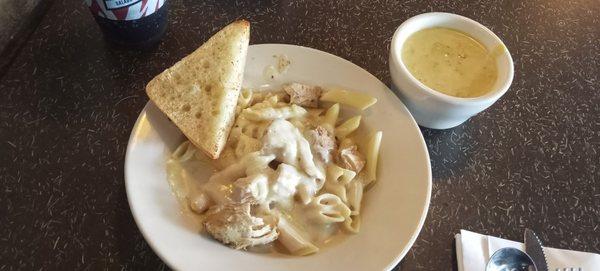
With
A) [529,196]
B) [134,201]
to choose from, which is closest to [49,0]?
[134,201]

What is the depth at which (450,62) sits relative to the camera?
3.57 ft

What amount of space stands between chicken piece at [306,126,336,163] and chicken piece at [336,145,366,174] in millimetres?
22

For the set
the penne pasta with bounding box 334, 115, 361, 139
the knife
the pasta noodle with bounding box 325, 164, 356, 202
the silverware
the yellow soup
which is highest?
the yellow soup

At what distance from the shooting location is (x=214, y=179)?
0.95m

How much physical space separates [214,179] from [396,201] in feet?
1.14

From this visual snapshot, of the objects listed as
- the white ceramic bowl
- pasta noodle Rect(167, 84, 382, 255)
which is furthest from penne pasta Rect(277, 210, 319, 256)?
the white ceramic bowl

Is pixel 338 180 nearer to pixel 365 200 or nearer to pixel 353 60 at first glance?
pixel 365 200

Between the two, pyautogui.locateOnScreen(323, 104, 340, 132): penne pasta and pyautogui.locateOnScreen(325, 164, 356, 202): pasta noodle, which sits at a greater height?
pyautogui.locateOnScreen(323, 104, 340, 132): penne pasta

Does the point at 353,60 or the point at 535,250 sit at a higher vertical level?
the point at 353,60

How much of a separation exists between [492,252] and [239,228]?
0.48 meters

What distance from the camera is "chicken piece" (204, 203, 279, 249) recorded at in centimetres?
85

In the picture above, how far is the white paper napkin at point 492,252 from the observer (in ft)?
3.05

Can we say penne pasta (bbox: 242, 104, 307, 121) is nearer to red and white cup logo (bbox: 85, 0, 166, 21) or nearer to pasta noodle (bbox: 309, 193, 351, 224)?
pasta noodle (bbox: 309, 193, 351, 224)

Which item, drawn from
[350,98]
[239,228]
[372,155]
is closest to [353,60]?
[350,98]
